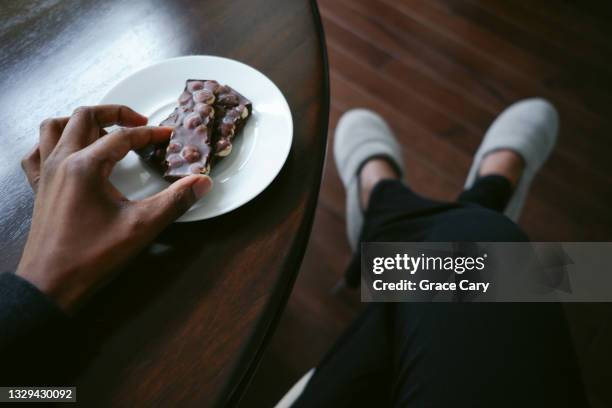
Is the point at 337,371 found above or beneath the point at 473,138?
above

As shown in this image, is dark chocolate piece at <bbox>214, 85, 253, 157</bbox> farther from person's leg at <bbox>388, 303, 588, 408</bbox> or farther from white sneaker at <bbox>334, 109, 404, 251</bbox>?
white sneaker at <bbox>334, 109, 404, 251</bbox>

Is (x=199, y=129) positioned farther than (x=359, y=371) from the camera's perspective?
No

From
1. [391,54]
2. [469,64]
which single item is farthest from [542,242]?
[391,54]

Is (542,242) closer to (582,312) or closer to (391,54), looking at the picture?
(582,312)

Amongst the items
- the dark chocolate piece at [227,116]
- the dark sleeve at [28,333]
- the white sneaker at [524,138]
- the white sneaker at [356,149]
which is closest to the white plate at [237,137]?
the dark chocolate piece at [227,116]

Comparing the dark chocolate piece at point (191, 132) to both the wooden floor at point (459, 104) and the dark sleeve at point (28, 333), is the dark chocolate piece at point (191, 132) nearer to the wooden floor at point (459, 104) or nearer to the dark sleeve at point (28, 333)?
the dark sleeve at point (28, 333)

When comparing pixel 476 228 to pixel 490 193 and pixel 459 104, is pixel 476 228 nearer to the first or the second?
pixel 490 193

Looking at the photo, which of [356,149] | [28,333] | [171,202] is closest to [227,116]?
[171,202]
